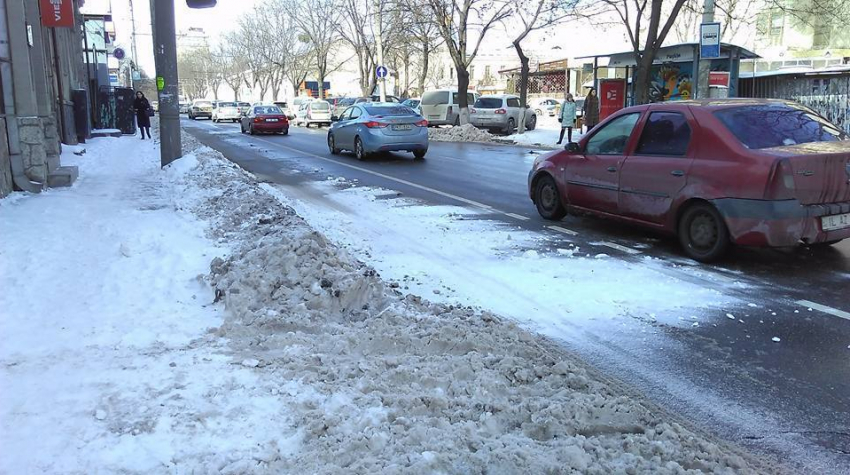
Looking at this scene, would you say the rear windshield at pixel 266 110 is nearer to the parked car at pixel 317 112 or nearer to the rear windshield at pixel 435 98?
the rear windshield at pixel 435 98

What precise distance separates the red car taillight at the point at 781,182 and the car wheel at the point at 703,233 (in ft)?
1.71

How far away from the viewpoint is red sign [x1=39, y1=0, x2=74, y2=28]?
46.5 feet

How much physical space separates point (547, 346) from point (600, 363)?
35 cm

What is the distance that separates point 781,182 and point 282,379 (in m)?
4.57

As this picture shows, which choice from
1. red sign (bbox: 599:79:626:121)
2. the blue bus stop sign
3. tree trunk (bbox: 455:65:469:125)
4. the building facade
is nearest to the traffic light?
the building facade

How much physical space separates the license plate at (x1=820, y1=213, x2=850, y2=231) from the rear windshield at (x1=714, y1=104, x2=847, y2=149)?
76 centimetres

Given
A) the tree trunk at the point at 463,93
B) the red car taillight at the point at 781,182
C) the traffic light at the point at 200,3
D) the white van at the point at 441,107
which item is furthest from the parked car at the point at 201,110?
the red car taillight at the point at 781,182

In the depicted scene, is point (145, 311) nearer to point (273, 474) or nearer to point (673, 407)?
point (273, 474)

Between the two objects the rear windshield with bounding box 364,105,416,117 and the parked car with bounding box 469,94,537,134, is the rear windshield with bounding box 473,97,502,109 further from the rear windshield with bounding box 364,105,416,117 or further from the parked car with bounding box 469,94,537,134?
the rear windshield with bounding box 364,105,416,117

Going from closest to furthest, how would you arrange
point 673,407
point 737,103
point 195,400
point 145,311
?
1. point 195,400
2. point 673,407
3. point 145,311
4. point 737,103

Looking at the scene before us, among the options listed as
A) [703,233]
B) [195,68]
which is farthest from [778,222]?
[195,68]

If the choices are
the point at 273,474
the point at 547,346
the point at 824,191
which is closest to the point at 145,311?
the point at 273,474

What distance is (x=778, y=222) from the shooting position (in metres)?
5.81

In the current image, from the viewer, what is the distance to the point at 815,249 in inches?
270
